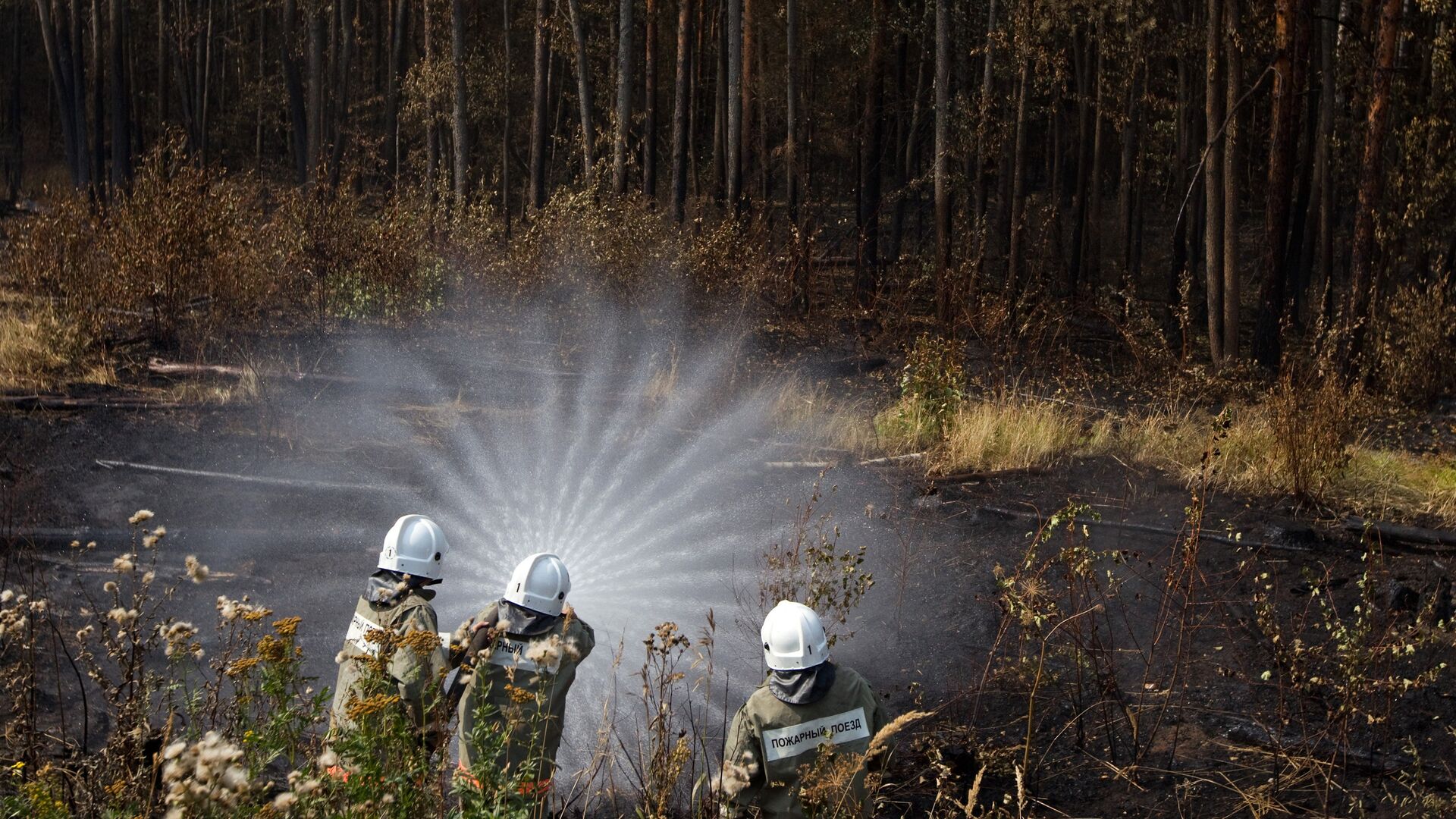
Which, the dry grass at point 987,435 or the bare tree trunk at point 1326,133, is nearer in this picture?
the dry grass at point 987,435

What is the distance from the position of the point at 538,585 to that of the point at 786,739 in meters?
1.16

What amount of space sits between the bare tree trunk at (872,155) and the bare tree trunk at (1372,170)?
20.2ft

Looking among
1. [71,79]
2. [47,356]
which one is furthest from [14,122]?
[47,356]

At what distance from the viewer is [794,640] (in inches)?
174

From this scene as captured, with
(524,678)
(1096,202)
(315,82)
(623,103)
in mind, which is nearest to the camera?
(524,678)

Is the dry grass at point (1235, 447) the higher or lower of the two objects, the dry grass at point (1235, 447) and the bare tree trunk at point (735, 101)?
the lower

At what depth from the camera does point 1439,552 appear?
25.8ft

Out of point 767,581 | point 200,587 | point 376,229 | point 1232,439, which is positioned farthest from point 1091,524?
point 376,229

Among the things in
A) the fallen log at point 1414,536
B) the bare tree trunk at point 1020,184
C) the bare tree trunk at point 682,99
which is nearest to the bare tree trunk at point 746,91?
the bare tree trunk at point 682,99

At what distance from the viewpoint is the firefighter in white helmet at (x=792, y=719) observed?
4336 millimetres

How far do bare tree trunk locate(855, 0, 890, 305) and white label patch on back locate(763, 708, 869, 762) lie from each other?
13.4m

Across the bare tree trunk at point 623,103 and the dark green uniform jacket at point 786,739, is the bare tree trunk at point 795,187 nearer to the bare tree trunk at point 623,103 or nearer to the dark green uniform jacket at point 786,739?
the bare tree trunk at point 623,103

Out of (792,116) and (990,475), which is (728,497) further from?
(792,116)

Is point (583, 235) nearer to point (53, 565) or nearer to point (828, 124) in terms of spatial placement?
point (53, 565)
